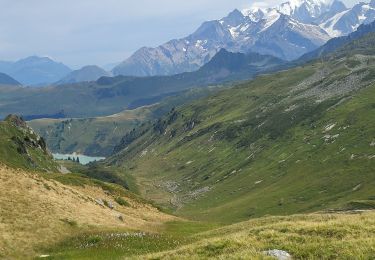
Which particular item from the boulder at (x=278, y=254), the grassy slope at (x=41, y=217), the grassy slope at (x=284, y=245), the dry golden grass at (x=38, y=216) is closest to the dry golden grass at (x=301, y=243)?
the grassy slope at (x=284, y=245)

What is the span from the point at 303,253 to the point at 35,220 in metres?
28.2

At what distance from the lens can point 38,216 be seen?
46969mm

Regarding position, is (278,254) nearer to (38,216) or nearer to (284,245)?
(284,245)

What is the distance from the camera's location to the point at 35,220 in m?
45.9

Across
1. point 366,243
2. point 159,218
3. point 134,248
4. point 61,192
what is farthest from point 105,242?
point 159,218

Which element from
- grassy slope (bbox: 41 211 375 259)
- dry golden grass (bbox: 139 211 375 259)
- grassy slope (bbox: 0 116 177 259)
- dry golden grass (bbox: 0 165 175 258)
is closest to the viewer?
dry golden grass (bbox: 139 211 375 259)

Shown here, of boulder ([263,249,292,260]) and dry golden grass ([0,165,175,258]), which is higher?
boulder ([263,249,292,260])

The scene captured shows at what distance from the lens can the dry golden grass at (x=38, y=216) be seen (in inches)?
1625

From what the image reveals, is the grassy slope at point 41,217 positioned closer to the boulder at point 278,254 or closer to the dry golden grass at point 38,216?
the dry golden grass at point 38,216

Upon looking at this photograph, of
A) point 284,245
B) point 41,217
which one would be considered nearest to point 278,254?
point 284,245

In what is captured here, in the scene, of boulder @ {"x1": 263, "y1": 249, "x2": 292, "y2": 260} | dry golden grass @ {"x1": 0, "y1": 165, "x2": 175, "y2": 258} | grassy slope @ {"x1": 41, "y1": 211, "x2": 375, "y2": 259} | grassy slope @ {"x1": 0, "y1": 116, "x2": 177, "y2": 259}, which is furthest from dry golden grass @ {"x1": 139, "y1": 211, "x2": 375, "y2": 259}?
dry golden grass @ {"x1": 0, "y1": 165, "x2": 175, "y2": 258}

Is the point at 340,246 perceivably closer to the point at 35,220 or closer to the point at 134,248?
the point at 134,248

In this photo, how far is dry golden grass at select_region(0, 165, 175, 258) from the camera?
41281mm

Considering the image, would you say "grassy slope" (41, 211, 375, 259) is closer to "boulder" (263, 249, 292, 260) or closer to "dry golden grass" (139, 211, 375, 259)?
"dry golden grass" (139, 211, 375, 259)
